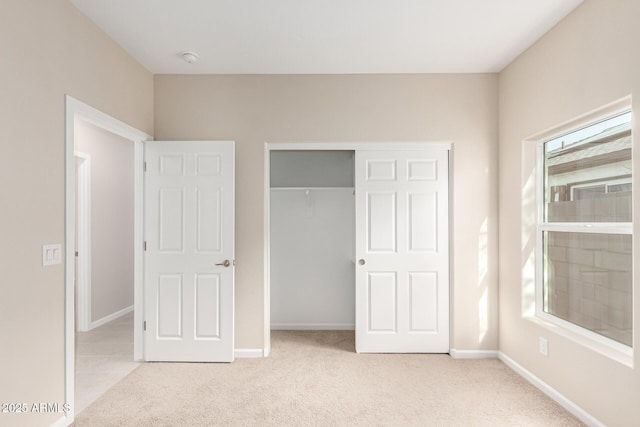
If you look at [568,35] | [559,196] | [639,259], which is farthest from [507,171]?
[639,259]

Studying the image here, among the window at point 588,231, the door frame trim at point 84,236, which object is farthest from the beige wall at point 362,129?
the door frame trim at point 84,236

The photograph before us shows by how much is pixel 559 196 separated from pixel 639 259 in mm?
977

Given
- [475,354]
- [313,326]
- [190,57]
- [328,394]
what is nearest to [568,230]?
[475,354]

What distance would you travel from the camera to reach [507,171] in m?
3.37

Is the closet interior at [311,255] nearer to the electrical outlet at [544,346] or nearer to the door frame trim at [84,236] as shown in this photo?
the electrical outlet at [544,346]

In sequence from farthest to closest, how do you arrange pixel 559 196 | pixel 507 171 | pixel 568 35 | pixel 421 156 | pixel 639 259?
pixel 421 156, pixel 507 171, pixel 559 196, pixel 568 35, pixel 639 259

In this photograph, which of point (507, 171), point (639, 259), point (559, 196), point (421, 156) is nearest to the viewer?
point (639, 259)

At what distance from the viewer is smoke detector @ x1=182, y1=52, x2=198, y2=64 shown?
3127mm

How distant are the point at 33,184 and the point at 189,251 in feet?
4.90

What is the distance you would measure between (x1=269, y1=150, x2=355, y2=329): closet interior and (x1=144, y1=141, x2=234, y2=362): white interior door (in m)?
1.12

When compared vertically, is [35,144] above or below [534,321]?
above

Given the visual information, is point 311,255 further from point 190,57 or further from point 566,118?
point 566,118

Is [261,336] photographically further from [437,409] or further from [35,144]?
[35,144]

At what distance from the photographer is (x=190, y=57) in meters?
3.16
